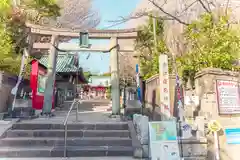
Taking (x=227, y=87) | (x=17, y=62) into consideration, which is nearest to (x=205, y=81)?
(x=227, y=87)

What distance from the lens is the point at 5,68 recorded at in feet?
30.1

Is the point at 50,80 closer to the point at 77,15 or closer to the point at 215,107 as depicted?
the point at 215,107

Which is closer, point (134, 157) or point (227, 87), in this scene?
point (134, 157)

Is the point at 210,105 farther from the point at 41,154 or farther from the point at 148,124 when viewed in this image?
the point at 41,154

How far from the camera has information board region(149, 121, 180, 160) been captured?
4855 mm

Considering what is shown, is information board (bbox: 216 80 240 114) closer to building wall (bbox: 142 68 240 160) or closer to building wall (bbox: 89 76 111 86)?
building wall (bbox: 142 68 240 160)

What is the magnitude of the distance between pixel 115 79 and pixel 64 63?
1071 cm

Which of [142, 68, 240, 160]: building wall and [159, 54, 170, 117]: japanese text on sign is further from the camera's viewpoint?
[159, 54, 170, 117]: japanese text on sign

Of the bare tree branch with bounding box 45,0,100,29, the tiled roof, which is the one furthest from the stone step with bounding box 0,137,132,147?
the bare tree branch with bounding box 45,0,100,29

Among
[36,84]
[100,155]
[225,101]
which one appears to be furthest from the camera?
[36,84]

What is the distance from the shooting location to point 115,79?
939cm

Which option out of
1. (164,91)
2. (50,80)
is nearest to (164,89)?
(164,91)

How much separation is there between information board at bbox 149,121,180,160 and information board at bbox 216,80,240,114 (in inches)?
71.5

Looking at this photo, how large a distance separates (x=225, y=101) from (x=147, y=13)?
411cm
